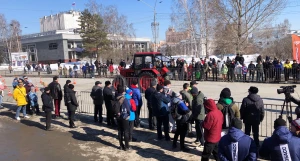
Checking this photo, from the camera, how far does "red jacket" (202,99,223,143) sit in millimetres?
4828

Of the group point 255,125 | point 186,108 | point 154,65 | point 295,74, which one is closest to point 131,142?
point 186,108

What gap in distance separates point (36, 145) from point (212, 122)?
5.03 meters

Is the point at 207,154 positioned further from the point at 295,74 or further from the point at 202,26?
the point at 202,26

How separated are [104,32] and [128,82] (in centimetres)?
3086

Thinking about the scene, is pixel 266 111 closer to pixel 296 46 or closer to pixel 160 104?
pixel 160 104

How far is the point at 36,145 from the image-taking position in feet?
24.1

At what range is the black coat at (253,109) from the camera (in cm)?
568

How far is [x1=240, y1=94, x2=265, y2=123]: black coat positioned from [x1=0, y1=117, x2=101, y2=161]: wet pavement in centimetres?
361

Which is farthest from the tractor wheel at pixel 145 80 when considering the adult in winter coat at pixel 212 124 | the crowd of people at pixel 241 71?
the adult in winter coat at pixel 212 124

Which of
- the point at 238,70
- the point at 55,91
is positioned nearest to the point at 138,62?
the point at 55,91

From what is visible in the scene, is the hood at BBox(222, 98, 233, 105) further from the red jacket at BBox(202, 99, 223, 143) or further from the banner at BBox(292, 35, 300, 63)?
the banner at BBox(292, 35, 300, 63)

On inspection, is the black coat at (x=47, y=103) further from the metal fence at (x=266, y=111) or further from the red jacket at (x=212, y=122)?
the red jacket at (x=212, y=122)

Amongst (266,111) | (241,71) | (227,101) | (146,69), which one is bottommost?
(266,111)

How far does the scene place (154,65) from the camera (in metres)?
15.3
